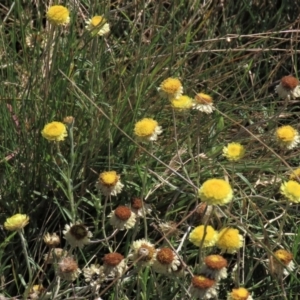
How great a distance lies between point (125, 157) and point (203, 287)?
0.54m

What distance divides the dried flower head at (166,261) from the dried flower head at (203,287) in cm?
6

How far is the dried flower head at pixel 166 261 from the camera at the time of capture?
1049 millimetres

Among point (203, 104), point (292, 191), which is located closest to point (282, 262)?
point (292, 191)

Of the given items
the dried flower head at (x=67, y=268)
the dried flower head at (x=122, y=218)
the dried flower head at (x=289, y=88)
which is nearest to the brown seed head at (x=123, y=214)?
the dried flower head at (x=122, y=218)

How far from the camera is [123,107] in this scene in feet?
4.85

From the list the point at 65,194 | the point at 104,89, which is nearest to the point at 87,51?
the point at 104,89

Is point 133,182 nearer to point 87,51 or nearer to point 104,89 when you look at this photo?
point 104,89

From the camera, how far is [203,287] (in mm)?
998

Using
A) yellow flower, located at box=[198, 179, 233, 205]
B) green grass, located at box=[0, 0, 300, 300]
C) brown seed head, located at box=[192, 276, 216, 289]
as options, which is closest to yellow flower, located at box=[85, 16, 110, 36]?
green grass, located at box=[0, 0, 300, 300]

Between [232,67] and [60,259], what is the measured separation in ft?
2.53

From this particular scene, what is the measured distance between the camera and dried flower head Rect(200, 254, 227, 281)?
1.01 m

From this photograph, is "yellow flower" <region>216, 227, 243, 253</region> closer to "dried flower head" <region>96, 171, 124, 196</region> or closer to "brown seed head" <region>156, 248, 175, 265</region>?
"brown seed head" <region>156, 248, 175, 265</region>

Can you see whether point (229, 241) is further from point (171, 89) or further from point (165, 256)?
point (171, 89)

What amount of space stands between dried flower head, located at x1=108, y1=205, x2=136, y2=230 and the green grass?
120 millimetres
